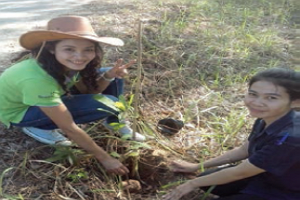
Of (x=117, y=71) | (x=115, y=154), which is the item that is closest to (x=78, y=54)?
(x=117, y=71)

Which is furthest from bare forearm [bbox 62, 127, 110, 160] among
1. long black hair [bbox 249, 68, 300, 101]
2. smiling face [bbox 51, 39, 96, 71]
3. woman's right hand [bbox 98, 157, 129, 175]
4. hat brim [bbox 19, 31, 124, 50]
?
long black hair [bbox 249, 68, 300, 101]

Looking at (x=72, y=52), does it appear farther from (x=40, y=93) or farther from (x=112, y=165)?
(x=112, y=165)

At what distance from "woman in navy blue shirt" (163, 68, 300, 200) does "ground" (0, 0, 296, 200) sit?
30 cm

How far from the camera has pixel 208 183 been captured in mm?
1822

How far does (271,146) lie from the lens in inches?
65.0

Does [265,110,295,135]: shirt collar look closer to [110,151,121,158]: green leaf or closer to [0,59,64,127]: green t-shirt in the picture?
[110,151,121,158]: green leaf

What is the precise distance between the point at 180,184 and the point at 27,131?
35.8 inches

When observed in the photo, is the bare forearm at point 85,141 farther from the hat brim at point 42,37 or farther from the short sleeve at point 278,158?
the short sleeve at point 278,158

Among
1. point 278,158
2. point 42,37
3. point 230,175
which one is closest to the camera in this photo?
point 278,158

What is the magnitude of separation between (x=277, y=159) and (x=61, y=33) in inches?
44.6

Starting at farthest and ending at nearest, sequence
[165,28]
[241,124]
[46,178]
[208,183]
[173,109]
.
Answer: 1. [165,28]
2. [173,109]
3. [241,124]
4. [46,178]
5. [208,183]

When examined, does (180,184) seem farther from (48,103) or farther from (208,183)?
(48,103)

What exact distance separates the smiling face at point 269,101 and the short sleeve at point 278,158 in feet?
0.46

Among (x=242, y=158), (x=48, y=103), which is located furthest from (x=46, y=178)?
(x=242, y=158)
